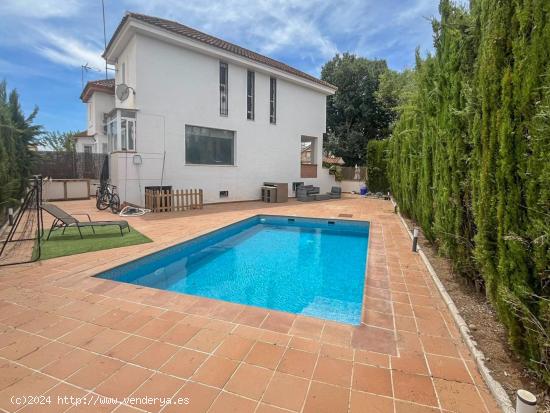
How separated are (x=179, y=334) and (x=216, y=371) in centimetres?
76

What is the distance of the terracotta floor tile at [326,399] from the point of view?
206 centimetres

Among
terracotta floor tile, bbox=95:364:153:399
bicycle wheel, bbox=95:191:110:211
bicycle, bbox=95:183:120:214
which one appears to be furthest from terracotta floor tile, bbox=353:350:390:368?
bicycle wheel, bbox=95:191:110:211

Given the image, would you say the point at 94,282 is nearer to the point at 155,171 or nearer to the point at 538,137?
the point at 538,137

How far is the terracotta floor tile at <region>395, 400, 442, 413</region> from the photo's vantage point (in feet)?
6.77

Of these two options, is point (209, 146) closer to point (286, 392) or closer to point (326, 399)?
point (286, 392)

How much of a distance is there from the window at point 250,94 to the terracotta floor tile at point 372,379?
15.1 metres

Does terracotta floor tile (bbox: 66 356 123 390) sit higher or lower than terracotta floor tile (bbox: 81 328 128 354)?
lower

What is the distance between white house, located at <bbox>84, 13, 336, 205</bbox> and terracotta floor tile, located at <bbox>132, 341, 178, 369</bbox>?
10407 millimetres

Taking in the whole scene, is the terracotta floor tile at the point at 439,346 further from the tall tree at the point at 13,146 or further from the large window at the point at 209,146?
the large window at the point at 209,146

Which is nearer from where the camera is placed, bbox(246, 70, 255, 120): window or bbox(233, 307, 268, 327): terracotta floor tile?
bbox(233, 307, 268, 327): terracotta floor tile

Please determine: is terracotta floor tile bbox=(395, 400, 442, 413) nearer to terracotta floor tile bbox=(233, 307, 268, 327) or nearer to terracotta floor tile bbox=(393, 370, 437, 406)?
terracotta floor tile bbox=(393, 370, 437, 406)

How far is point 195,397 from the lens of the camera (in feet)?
7.06

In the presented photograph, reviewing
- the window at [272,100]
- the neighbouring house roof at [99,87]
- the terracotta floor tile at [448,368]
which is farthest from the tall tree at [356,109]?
the terracotta floor tile at [448,368]

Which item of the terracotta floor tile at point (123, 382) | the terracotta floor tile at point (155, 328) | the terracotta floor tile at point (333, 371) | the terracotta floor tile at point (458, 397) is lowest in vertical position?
the terracotta floor tile at point (458, 397)
